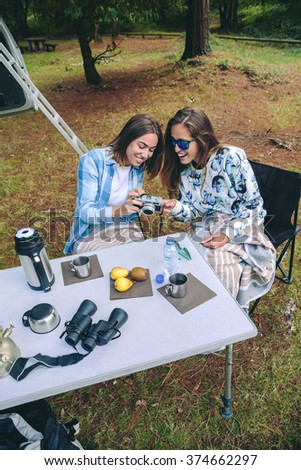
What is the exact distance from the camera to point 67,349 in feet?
5.76

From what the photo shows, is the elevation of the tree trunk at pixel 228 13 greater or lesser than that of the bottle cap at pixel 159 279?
greater

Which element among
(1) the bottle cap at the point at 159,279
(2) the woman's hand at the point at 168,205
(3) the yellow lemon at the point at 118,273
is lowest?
(1) the bottle cap at the point at 159,279

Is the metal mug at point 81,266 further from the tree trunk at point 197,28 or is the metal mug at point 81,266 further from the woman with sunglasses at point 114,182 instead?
the tree trunk at point 197,28

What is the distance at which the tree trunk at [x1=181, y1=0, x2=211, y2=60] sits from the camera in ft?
29.7

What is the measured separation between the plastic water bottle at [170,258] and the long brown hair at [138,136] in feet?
2.72

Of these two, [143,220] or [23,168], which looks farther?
[23,168]

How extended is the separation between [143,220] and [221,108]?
14.8ft

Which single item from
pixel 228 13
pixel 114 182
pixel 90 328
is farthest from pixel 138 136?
pixel 228 13

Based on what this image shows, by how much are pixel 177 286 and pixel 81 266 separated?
64 centimetres

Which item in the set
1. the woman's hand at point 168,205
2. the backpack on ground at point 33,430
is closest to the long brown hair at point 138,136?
the woman's hand at point 168,205

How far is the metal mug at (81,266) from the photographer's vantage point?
2.17m

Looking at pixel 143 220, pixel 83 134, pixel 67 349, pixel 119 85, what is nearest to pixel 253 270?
pixel 67 349

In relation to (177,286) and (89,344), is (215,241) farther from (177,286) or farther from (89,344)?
(89,344)
